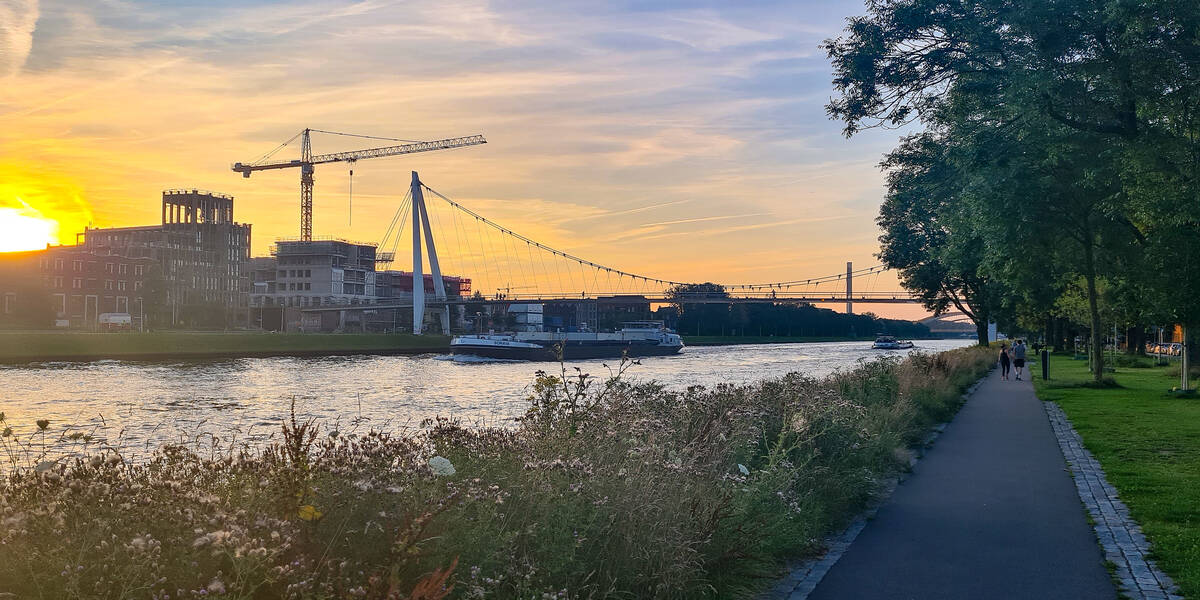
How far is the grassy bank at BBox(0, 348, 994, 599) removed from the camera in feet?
13.5

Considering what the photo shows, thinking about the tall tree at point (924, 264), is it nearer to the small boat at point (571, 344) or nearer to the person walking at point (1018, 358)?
the person walking at point (1018, 358)

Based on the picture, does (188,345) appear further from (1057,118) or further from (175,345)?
(1057,118)

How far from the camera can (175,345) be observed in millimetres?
70938

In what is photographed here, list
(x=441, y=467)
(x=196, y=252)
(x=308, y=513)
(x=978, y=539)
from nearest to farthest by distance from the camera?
(x=308, y=513), (x=441, y=467), (x=978, y=539), (x=196, y=252)

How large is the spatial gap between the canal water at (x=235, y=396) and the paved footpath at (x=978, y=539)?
241 inches

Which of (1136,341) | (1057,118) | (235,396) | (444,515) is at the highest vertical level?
(1057,118)

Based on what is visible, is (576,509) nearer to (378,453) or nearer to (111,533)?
(378,453)

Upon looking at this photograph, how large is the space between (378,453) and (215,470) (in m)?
0.99

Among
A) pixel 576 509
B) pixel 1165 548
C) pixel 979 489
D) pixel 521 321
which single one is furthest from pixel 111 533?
pixel 521 321

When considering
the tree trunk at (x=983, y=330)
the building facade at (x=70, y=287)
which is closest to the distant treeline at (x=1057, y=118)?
the tree trunk at (x=983, y=330)

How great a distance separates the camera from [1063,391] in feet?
92.0

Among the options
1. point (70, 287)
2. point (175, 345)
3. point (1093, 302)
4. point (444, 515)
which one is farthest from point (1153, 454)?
point (70, 287)

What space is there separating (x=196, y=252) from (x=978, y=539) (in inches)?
6681

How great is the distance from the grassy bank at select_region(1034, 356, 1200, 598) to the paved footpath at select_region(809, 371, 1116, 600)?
0.55 metres
